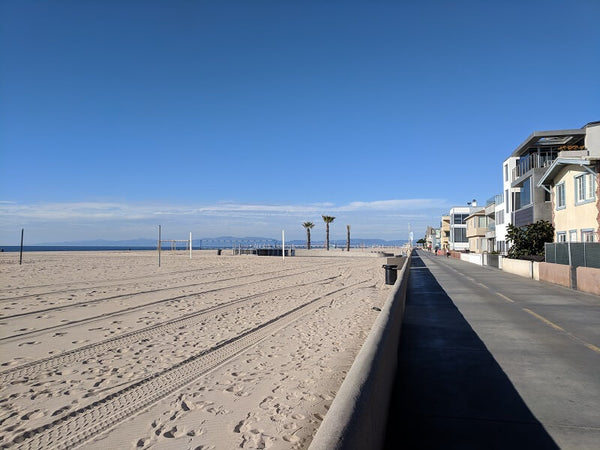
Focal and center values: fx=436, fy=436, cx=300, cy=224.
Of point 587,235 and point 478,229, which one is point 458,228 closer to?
point 478,229

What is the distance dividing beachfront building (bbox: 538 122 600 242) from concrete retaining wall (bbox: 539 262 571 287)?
305 centimetres

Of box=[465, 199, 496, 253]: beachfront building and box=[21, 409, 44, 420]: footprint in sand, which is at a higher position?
box=[465, 199, 496, 253]: beachfront building

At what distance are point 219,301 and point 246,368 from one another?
7.87m

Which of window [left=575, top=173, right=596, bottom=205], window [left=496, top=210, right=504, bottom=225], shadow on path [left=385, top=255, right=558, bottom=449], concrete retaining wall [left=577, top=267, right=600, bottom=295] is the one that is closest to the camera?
shadow on path [left=385, top=255, right=558, bottom=449]

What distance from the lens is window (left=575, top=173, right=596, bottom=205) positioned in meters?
22.6

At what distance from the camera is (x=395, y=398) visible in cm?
562

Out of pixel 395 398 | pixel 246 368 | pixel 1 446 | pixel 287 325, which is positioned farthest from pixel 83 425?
pixel 287 325

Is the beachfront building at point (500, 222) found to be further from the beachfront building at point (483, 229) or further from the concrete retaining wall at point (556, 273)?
the concrete retaining wall at point (556, 273)

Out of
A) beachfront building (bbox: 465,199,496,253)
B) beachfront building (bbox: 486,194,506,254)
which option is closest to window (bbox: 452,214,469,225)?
beachfront building (bbox: 465,199,496,253)

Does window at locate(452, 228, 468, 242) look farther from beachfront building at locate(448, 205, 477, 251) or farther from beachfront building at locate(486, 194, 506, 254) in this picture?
beachfront building at locate(486, 194, 506, 254)

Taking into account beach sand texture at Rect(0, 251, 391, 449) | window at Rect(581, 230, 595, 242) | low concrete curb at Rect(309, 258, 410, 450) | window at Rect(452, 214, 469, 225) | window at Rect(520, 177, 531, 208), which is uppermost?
window at Rect(452, 214, 469, 225)

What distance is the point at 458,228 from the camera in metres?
84.1

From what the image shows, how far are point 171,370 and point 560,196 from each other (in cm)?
2767

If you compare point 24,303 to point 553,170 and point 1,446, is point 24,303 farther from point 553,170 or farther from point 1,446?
point 553,170
